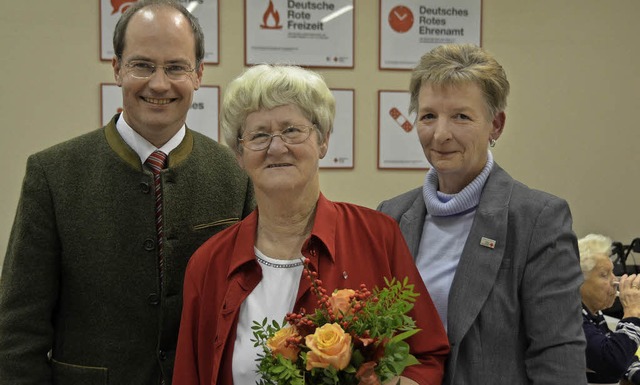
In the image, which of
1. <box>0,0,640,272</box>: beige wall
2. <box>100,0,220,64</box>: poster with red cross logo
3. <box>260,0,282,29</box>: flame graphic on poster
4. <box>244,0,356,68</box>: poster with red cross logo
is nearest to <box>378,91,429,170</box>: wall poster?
<box>0,0,640,272</box>: beige wall

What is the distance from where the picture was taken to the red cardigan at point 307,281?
1622mm

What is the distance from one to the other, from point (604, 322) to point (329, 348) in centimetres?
275

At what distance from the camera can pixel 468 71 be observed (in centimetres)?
182

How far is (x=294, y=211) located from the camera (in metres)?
1.73

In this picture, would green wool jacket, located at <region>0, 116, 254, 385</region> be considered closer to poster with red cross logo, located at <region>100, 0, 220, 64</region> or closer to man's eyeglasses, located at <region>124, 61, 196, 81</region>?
man's eyeglasses, located at <region>124, 61, 196, 81</region>

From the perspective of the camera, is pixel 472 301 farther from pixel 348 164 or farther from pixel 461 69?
pixel 348 164

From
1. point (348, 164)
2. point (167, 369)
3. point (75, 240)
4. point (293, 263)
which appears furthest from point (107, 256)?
point (348, 164)

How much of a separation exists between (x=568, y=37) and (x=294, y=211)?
400cm

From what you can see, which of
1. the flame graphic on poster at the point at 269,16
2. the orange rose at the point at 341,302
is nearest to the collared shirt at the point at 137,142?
the orange rose at the point at 341,302

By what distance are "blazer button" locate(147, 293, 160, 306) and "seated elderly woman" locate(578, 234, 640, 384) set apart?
2.15 meters

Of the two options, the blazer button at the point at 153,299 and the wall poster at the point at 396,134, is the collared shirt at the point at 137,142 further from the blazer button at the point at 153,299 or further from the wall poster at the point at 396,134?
the wall poster at the point at 396,134

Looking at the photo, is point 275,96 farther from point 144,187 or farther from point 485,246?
point 485,246

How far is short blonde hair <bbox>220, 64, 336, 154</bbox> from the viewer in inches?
65.3

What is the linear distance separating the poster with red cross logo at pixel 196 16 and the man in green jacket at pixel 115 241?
8.21 ft
